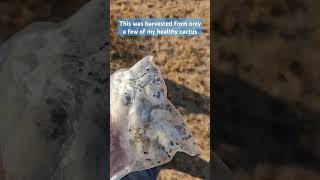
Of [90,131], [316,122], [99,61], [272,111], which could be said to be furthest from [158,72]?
[316,122]

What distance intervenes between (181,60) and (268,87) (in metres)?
0.53

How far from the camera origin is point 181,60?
2.68 m

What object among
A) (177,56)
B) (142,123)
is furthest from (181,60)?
(142,123)

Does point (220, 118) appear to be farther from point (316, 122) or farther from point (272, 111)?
point (316, 122)

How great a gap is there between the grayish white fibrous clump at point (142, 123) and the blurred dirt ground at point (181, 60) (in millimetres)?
52

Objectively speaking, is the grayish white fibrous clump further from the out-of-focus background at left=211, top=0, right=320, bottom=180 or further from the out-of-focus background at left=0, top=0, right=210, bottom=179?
the out-of-focus background at left=211, top=0, right=320, bottom=180

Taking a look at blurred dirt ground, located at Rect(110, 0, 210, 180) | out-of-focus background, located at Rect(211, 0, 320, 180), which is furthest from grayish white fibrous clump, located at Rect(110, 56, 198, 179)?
out-of-focus background, located at Rect(211, 0, 320, 180)

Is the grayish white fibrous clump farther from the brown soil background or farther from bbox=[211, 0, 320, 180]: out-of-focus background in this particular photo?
bbox=[211, 0, 320, 180]: out-of-focus background

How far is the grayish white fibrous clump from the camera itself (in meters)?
2.71

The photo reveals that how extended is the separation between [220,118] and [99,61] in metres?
0.81

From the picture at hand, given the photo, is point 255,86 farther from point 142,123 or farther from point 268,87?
point 142,123

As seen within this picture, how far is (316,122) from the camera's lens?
A: 2.60m

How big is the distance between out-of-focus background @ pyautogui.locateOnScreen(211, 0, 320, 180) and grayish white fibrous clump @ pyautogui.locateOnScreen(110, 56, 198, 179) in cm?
30

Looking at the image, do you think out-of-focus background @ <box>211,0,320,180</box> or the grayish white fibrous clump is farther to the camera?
the grayish white fibrous clump
